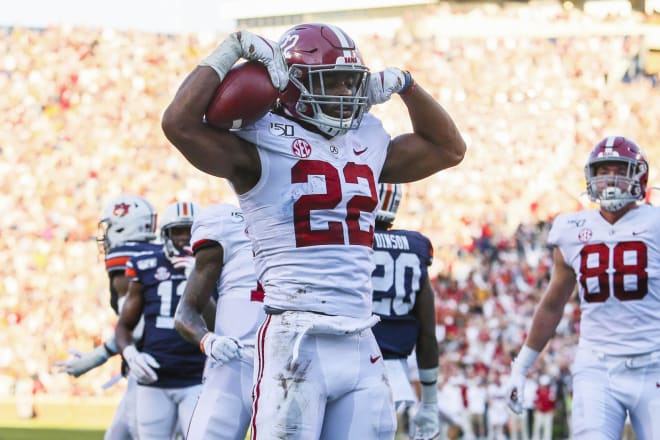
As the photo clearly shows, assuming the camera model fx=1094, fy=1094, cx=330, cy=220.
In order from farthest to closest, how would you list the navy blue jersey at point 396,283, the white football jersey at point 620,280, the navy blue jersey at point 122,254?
the navy blue jersey at point 122,254 < the white football jersey at point 620,280 < the navy blue jersey at point 396,283

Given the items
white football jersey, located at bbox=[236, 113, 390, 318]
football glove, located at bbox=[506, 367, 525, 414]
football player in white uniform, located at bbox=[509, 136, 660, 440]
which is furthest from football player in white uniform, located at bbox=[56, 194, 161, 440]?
white football jersey, located at bbox=[236, 113, 390, 318]

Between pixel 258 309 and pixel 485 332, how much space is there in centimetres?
856

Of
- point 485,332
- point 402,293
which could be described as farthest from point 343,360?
point 485,332

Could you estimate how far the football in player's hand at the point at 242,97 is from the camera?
3.24 m

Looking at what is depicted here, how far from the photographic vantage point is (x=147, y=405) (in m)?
6.20

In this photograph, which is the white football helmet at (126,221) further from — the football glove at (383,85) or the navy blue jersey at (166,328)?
the football glove at (383,85)

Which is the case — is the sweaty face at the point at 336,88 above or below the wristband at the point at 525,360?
above

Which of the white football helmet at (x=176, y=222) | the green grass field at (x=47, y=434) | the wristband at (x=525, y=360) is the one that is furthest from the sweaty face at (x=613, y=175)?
the green grass field at (x=47, y=434)

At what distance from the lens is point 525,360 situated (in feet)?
19.7

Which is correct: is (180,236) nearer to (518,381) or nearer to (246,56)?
(518,381)

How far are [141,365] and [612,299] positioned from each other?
100 inches

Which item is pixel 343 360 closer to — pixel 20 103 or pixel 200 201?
pixel 200 201

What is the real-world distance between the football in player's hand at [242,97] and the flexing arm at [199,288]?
166 cm

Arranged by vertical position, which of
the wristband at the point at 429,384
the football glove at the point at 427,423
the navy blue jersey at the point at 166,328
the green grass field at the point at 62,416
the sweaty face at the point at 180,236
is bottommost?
the green grass field at the point at 62,416
